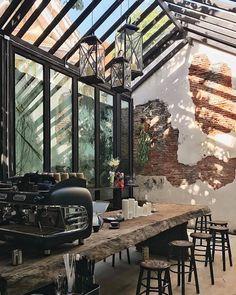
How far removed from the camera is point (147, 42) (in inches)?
295

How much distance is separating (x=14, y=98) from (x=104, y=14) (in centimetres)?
221

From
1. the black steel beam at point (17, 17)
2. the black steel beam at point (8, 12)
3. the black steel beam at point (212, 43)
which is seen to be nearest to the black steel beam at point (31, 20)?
the black steel beam at point (17, 17)

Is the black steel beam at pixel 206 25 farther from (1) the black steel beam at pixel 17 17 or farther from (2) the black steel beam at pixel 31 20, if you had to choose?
(1) the black steel beam at pixel 17 17

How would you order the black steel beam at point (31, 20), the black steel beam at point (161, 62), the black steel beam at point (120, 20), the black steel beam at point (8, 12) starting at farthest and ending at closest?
the black steel beam at point (161, 62) → the black steel beam at point (120, 20) → the black steel beam at point (31, 20) → the black steel beam at point (8, 12)

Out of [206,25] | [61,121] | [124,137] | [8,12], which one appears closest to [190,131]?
[124,137]

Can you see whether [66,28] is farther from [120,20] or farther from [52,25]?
[120,20]

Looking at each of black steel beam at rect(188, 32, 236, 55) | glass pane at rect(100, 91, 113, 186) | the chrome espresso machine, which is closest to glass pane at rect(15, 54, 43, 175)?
glass pane at rect(100, 91, 113, 186)

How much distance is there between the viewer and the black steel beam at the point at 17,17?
447 centimetres

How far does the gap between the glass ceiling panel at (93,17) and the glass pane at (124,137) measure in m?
2.49

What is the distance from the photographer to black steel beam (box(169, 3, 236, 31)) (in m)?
6.07

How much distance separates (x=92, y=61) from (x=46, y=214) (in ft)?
7.19

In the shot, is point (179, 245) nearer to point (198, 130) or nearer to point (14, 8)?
point (14, 8)

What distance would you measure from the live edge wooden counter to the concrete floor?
0.81 meters

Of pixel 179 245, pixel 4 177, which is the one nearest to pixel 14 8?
pixel 4 177
